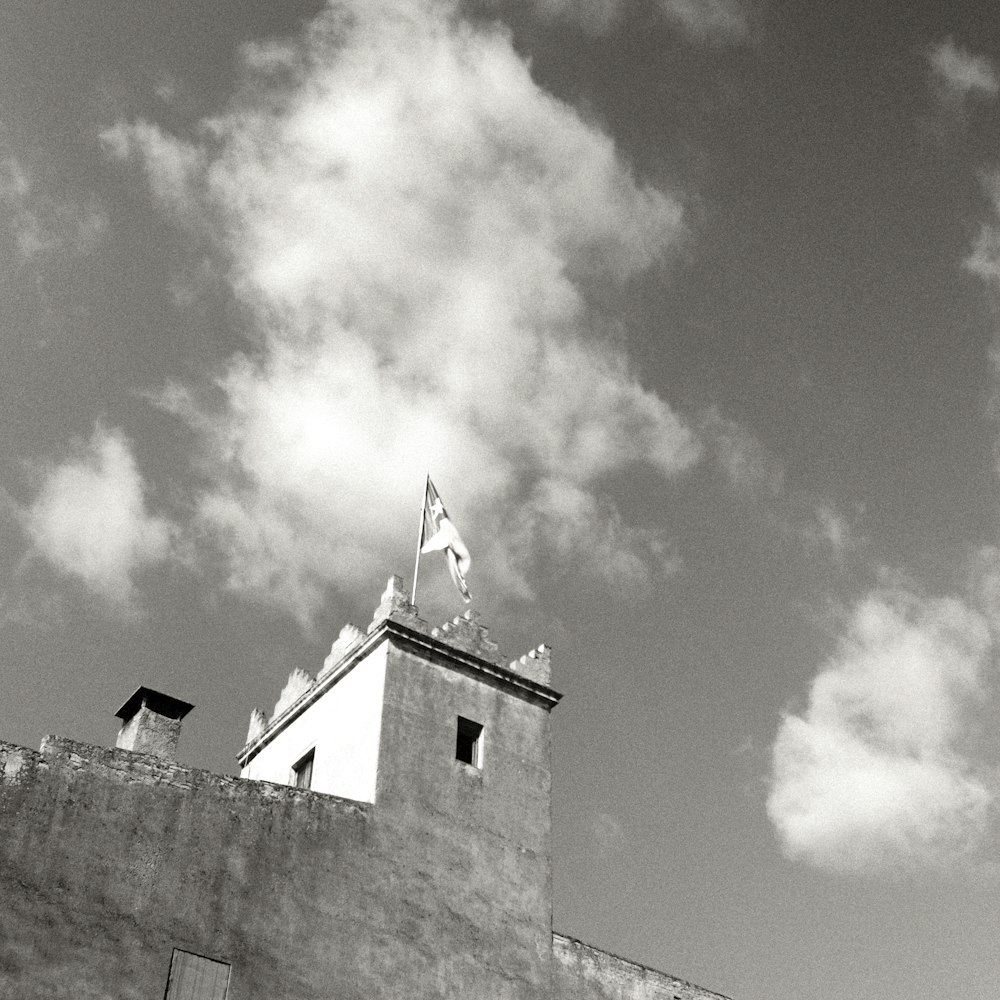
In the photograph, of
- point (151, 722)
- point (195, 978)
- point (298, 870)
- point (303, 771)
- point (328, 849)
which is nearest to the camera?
point (195, 978)

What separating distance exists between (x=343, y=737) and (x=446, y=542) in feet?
21.4

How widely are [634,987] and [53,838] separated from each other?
46.7ft

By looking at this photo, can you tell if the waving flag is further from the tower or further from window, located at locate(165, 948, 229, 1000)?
window, located at locate(165, 948, 229, 1000)

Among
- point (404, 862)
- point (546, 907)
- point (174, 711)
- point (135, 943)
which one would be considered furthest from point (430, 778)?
point (135, 943)

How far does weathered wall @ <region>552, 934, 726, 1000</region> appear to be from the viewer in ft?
88.3

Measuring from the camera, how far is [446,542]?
32188 mm

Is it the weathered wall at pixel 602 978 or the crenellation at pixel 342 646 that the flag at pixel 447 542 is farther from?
the weathered wall at pixel 602 978

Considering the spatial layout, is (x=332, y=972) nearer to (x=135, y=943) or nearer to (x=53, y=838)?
(x=135, y=943)

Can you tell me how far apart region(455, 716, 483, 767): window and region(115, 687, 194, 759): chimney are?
6149 mm

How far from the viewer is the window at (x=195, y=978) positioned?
69.3 feet

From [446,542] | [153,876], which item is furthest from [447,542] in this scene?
[153,876]

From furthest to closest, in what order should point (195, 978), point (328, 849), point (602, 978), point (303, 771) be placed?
1. point (303, 771)
2. point (602, 978)
3. point (328, 849)
4. point (195, 978)

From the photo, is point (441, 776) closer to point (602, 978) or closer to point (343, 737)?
point (343, 737)

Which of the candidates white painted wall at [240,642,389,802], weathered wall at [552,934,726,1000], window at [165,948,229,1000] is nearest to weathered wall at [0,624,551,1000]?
window at [165,948,229,1000]
